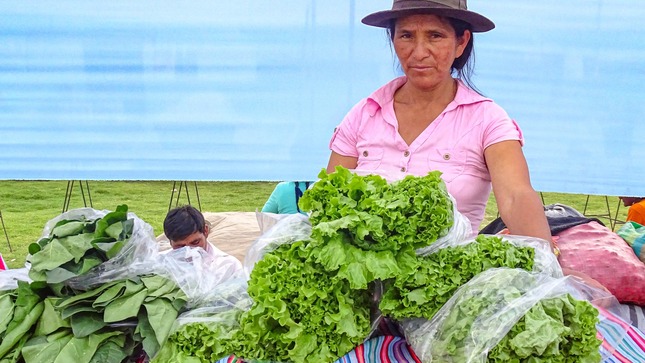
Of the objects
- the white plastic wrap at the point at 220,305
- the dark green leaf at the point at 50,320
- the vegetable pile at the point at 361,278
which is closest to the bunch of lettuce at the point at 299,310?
the vegetable pile at the point at 361,278

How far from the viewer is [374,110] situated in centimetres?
208

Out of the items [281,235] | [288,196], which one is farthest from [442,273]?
[288,196]

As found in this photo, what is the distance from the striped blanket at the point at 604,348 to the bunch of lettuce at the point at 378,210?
0.88 ft

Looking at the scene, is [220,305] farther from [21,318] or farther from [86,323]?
[21,318]

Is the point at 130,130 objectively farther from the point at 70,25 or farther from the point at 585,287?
the point at 585,287

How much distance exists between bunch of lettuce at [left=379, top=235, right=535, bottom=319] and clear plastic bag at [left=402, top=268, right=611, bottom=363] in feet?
0.09

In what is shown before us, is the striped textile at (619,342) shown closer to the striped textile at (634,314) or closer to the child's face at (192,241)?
the striped textile at (634,314)

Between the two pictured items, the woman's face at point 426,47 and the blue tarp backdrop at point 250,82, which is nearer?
the woman's face at point 426,47

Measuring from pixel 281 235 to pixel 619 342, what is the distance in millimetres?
823

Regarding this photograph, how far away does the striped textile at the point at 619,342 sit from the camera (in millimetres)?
1427

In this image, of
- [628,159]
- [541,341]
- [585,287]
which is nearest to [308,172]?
[628,159]

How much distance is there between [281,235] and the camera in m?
1.45

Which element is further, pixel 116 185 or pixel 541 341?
pixel 116 185

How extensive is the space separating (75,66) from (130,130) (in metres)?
0.36
